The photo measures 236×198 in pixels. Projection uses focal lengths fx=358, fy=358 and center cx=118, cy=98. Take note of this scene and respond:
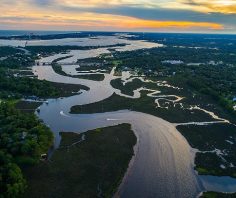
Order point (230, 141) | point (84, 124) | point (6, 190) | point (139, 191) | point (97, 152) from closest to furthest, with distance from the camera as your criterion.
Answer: point (6, 190) < point (139, 191) < point (97, 152) < point (230, 141) < point (84, 124)

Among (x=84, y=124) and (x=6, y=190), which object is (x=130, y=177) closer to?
(x=6, y=190)

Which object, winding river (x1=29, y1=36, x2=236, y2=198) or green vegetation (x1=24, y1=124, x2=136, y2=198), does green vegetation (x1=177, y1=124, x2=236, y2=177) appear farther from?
green vegetation (x1=24, y1=124, x2=136, y2=198)

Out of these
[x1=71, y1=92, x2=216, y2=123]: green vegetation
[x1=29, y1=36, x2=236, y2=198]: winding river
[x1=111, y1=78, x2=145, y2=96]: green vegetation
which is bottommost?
[x1=29, y1=36, x2=236, y2=198]: winding river

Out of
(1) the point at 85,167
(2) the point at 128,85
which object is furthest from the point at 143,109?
(1) the point at 85,167

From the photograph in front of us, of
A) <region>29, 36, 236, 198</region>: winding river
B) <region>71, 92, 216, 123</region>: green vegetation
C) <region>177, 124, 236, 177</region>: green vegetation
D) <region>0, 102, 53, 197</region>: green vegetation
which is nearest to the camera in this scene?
<region>0, 102, 53, 197</region>: green vegetation

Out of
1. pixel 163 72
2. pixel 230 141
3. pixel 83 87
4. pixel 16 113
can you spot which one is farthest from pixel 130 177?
pixel 163 72

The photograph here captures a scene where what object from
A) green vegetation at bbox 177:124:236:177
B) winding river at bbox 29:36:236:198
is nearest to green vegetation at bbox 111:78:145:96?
winding river at bbox 29:36:236:198

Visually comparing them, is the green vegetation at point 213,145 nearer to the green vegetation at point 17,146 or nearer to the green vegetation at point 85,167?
the green vegetation at point 85,167
